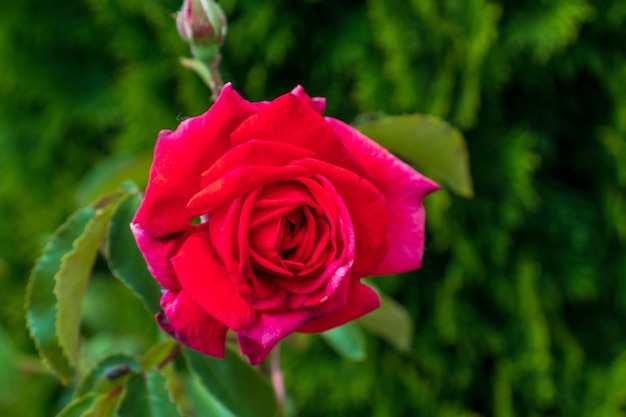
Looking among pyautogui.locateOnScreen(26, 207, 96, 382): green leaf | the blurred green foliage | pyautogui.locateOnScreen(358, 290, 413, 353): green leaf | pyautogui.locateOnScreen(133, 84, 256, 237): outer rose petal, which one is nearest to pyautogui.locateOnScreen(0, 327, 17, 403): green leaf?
the blurred green foliage

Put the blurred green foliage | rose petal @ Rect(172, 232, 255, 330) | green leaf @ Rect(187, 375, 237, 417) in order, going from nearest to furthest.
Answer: rose petal @ Rect(172, 232, 255, 330) → green leaf @ Rect(187, 375, 237, 417) → the blurred green foliage

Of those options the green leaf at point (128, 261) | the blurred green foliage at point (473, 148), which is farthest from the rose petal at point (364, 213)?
the blurred green foliage at point (473, 148)

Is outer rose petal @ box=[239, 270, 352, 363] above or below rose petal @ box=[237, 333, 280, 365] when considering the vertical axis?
above

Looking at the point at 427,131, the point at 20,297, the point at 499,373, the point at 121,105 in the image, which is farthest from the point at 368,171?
the point at 20,297

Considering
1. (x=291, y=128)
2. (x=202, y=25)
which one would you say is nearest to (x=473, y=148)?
(x=202, y=25)

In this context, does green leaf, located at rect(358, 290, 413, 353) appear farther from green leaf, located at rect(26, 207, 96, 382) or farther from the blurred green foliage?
green leaf, located at rect(26, 207, 96, 382)

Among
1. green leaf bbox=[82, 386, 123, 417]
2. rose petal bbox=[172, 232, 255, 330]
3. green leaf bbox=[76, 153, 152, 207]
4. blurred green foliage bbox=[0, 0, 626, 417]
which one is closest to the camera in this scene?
rose petal bbox=[172, 232, 255, 330]
